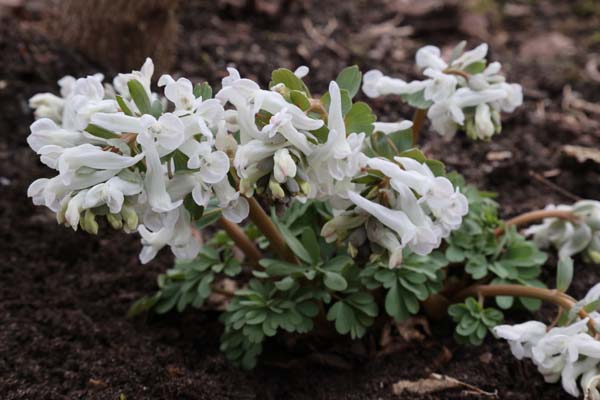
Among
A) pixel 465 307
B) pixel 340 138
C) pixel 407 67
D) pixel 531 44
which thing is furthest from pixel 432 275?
pixel 531 44

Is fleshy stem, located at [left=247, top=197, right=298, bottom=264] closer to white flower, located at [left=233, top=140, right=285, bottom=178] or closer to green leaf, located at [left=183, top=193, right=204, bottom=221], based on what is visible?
green leaf, located at [left=183, top=193, right=204, bottom=221]

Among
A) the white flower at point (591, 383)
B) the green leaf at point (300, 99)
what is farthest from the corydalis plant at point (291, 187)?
the white flower at point (591, 383)

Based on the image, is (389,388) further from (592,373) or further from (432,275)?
(592,373)

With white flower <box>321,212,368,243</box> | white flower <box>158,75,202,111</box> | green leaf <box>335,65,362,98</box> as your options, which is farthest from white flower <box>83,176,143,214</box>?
green leaf <box>335,65,362,98</box>

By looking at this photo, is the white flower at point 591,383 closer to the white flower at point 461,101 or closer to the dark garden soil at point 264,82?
the dark garden soil at point 264,82

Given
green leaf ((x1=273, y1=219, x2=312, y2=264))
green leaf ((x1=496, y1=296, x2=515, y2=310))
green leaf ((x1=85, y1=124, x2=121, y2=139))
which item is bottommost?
green leaf ((x1=496, y1=296, x2=515, y2=310))
